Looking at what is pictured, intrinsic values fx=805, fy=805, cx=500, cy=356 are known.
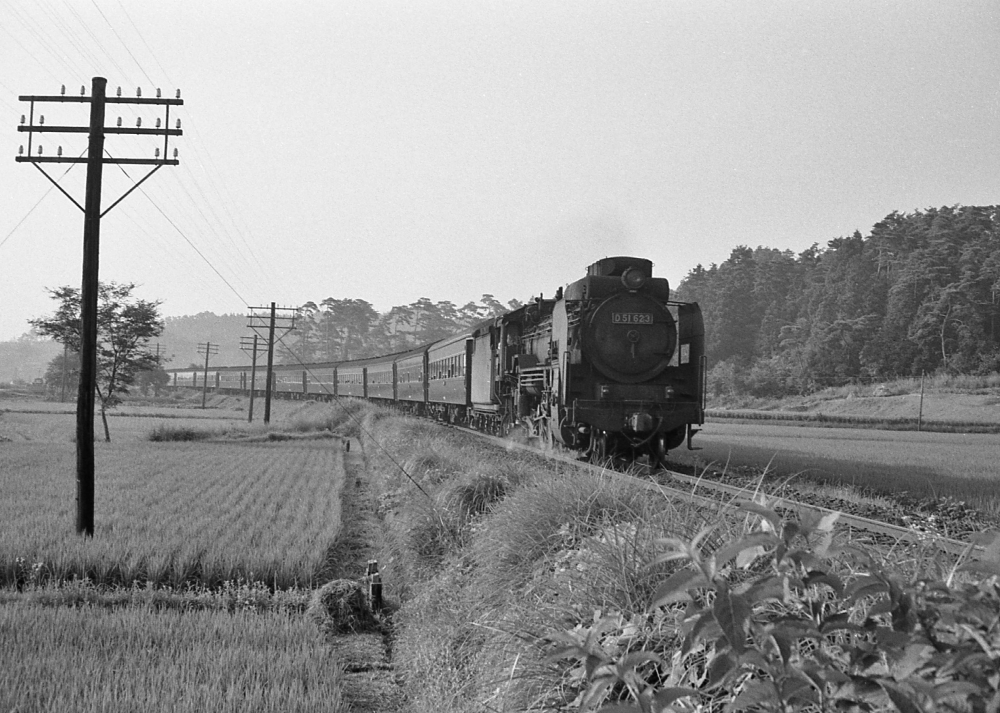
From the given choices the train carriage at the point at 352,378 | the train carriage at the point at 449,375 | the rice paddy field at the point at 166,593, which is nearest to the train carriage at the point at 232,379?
the train carriage at the point at 352,378

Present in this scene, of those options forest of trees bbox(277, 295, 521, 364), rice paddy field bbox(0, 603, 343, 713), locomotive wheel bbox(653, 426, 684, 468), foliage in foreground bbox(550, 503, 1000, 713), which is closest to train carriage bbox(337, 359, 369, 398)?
locomotive wheel bbox(653, 426, 684, 468)

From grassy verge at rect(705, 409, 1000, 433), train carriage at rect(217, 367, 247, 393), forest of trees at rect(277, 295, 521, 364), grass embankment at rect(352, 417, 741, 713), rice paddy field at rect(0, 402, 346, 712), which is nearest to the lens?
grass embankment at rect(352, 417, 741, 713)

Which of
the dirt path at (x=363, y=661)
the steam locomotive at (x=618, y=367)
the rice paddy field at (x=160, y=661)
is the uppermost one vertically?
the steam locomotive at (x=618, y=367)

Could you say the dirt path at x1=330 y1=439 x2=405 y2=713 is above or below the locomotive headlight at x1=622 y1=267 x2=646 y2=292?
below

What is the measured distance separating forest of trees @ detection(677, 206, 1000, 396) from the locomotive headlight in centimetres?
173

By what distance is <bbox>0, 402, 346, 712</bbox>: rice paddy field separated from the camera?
17.1ft

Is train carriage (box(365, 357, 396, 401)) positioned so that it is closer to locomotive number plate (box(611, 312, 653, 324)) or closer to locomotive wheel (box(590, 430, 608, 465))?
locomotive wheel (box(590, 430, 608, 465))

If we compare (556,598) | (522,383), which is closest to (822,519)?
(556,598)

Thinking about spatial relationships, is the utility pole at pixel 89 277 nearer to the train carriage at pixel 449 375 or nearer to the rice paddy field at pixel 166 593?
the rice paddy field at pixel 166 593

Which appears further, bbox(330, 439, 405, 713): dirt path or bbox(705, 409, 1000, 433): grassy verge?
bbox(705, 409, 1000, 433): grassy verge

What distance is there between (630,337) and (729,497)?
6.06m

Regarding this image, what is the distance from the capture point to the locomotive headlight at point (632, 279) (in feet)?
47.1

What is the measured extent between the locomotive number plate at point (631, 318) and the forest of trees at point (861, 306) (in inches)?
65.4

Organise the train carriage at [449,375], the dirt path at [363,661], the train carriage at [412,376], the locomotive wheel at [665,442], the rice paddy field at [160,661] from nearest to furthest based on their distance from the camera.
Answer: the rice paddy field at [160,661] < the dirt path at [363,661] < the locomotive wheel at [665,442] < the train carriage at [449,375] < the train carriage at [412,376]
